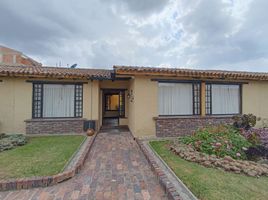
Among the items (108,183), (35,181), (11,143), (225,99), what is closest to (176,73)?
(225,99)

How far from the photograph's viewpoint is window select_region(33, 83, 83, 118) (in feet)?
33.6

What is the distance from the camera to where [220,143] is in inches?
265

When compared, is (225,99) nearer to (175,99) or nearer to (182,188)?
(175,99)

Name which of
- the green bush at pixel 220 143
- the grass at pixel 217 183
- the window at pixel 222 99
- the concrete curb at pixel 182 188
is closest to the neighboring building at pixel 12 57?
the window at pixel 222 99

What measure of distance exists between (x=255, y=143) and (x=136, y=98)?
231 inches

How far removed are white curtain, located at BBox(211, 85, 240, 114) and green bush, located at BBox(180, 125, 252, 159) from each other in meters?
2.74

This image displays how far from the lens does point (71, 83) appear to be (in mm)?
10547

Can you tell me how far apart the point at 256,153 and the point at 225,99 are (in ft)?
14.5

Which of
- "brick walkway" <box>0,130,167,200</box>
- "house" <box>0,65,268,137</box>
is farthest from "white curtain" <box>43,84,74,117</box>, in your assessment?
"brick walkway" <box>0,130,167,200</box>

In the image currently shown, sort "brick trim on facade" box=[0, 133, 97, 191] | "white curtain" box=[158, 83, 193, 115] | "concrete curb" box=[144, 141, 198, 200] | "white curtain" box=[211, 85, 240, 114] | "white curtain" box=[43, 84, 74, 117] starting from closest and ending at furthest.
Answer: "concrete curb" box=[144, 141, 198, 200]
"brick trim on facade" box=[0, 133, 97, 191]
"white curtain" box=[158, 83, 193, 115]
"white curtain" box=[43, 84, 74, 117]
"white curtain" box=[211, 85, 240, 114]

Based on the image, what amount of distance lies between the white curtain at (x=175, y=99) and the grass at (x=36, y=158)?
500 centimetres

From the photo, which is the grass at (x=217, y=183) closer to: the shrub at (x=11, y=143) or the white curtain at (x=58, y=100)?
the shrub at (x=11, y=143)

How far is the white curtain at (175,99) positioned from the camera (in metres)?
9.69

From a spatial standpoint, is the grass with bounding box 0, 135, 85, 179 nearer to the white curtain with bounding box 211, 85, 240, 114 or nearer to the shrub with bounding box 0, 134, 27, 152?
the shrub with bounding box 0, 134, 27, 152
